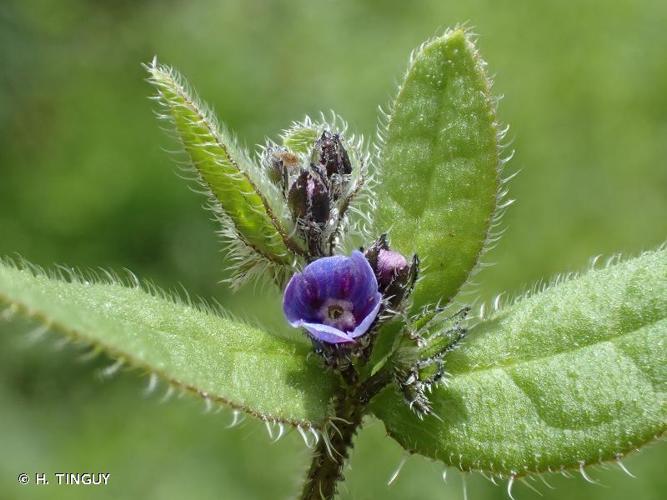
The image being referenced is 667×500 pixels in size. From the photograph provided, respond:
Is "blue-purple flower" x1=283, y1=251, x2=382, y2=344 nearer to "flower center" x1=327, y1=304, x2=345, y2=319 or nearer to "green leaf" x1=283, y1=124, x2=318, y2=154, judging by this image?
"flower center" x1=327, y1=304, x2=345, y2=319

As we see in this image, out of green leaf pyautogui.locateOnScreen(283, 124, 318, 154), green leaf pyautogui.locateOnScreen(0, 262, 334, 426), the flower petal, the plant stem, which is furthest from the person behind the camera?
green leaf pyautogui.locateOnScreen(283, 124, 318, 154)

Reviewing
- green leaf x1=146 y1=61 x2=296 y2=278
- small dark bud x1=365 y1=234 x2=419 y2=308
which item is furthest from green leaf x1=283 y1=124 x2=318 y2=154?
small dark bud x1=365 y1=234 x2=419 y2=308

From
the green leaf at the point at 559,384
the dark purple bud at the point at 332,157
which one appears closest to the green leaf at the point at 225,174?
the dark purple bud at the point at 332,157

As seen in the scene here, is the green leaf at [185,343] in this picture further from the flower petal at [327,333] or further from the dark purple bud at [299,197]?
the dark purple bud at [299,197]

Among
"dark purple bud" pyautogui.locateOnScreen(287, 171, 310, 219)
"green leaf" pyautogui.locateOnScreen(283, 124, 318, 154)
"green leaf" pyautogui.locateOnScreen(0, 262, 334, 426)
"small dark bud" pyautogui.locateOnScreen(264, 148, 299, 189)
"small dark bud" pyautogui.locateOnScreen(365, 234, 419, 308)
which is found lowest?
"green leaf" pyautogui.locateOnScreen(0, 262, 334, 426)

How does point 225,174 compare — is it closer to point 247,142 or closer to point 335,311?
point 335,311

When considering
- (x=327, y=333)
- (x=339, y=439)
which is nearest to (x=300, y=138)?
(x=327, y=333)

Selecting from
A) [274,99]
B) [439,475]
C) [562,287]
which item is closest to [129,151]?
[274,99]
